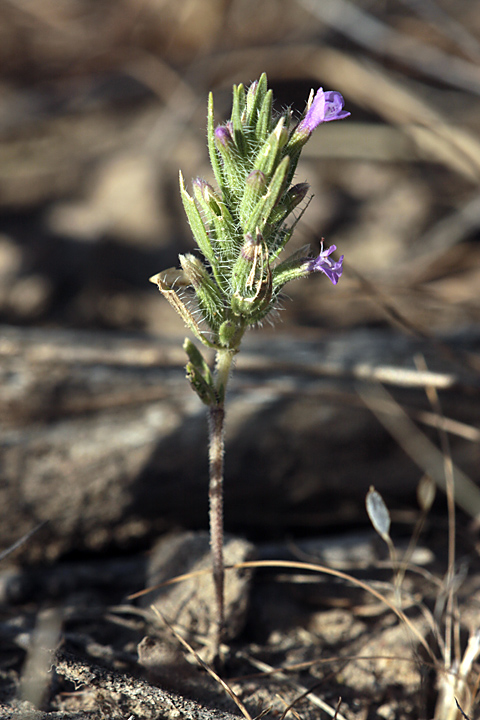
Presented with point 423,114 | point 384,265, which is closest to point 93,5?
point 423,114

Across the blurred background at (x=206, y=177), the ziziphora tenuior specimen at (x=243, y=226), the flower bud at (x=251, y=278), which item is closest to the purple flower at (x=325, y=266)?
the ziziphora tenuior specimen at (x=243, y=226)

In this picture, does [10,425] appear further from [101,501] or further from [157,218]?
[157,218]

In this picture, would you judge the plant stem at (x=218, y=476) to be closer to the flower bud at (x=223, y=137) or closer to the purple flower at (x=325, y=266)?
the purple flower at (x=325, y=266)

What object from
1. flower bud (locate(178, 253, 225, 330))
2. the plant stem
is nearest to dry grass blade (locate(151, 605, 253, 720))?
the plant stem

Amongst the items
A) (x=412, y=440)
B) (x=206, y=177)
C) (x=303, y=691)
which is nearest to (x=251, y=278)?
(x=303, y=691)

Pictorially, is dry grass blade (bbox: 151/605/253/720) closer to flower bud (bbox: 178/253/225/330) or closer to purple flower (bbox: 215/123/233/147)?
flower bud (bbox: 178/253/225/330)

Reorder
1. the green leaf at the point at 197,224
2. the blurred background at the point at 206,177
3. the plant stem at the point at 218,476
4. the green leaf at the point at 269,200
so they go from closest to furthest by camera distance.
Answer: the green leaf at the point at 269,200
the green leaf at the point at 197,224
the plant stem at the point at 218,476
the blurred background at the point at 206,177

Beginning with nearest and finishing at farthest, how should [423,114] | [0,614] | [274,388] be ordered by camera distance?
[0,614] < [274,388] < [423,114]
